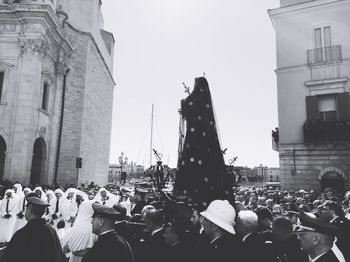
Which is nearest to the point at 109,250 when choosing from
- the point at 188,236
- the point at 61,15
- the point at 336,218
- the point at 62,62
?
the point at 188,236

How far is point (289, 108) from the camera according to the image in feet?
61.4

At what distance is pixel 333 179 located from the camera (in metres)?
17.0

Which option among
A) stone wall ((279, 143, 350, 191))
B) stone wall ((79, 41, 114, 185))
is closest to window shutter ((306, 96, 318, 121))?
stone wall ((279, 143, 350, 191))

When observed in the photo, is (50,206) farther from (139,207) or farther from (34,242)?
(34,242)

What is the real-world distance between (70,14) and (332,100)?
20.8 m

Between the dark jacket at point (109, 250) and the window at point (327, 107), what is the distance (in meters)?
17.2

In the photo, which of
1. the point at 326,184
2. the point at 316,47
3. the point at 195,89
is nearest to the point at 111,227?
the point at 195,89

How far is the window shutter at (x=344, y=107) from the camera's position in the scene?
17031 millimetres

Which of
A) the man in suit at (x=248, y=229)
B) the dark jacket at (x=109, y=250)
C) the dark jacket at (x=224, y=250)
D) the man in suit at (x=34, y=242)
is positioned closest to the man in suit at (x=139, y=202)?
the man in suit at (x=34, y=242)

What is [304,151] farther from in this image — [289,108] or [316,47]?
[316,47]

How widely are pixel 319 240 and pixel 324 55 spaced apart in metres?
18.3

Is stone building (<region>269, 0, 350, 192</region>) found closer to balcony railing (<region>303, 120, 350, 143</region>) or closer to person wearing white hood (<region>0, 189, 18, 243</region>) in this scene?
balcony railing (<region>303, 120, 350, 143</region>)

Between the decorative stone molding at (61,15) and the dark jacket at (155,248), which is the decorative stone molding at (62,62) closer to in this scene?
the decorative stone molding at (61,15)

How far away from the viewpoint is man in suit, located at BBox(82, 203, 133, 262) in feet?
10.3
